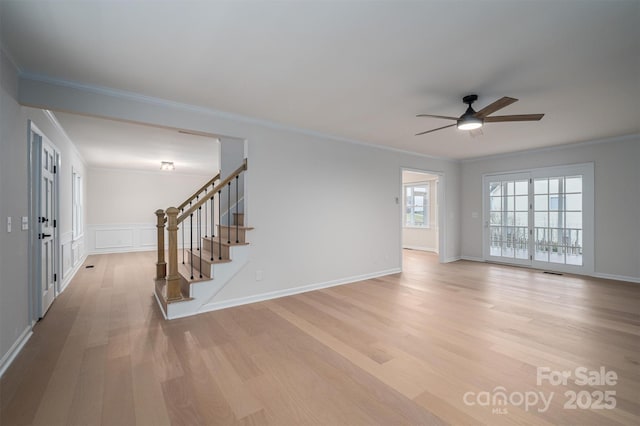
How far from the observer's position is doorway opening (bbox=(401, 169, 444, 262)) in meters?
9.12

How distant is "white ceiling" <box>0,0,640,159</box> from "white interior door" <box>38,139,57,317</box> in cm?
134

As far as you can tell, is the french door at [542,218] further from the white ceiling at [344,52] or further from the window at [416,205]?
the window at [416,205]

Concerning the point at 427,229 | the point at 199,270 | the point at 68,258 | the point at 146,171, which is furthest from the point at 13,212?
the point at 427,229

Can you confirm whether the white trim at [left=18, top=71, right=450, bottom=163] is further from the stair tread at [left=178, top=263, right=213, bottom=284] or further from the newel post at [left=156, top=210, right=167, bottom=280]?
the stair tread at [left=178, top=263, right=213, bottom=284]

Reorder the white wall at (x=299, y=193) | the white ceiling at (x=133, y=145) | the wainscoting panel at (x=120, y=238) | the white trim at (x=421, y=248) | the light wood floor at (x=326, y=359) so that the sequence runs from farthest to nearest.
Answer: the white trim at (x=421, y=248), the wainscoting panel at (x=120, y=238), the white ceiling at (x=133, y=145), the white wall at (x=299, y=193), the light wood floor at (x=326, y=359)

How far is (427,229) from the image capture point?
30.2ft

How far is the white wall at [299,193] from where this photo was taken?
3.25 metres

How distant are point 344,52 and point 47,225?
4146 mm

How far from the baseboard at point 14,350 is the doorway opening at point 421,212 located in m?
8.85

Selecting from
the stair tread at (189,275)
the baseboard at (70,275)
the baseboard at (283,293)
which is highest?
the stair tread at (189,275)

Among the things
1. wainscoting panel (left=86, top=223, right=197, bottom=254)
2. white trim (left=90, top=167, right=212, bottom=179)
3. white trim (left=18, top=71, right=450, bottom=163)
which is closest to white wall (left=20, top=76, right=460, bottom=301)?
white trim (left=18, top=71, right=450, bottom=163)

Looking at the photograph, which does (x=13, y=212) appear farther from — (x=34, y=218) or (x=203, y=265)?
(x=203, y=265)

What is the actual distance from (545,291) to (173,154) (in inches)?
291

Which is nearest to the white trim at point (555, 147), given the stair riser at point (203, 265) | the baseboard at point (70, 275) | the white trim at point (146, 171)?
the stair riser at point (203, 265)
